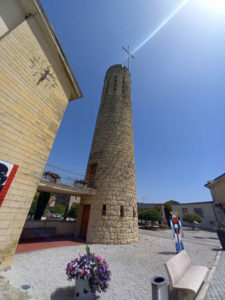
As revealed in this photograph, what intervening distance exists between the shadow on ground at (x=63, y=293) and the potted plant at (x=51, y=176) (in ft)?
16.9

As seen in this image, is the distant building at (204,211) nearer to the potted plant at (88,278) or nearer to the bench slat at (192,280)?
the bench slat at (192,280)

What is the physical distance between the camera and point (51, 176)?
7.62 metres

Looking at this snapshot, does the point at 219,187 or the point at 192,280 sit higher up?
the point at 219,187

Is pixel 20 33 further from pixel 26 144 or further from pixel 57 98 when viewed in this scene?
pixel 26 144

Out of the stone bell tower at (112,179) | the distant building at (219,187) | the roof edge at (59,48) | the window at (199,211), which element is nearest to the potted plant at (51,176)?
the stone bell tower at (112,179)

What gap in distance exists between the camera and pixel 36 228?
889cm

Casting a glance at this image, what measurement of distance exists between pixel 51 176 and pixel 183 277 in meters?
7.06

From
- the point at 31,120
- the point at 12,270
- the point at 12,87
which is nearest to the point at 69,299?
the point at 12,270

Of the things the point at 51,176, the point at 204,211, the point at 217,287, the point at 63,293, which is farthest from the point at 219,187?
the point at 63,293

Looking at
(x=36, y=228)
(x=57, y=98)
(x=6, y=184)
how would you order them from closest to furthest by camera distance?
(x=6, y=184), (x=57, y=98), (x=36, y=228)

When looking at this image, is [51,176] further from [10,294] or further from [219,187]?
[219,187]

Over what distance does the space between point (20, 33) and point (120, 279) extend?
9.17 metres

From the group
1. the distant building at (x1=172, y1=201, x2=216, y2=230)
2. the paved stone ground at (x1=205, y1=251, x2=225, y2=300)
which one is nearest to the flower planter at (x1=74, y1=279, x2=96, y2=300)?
the paved stone ground at (x1=205, y1=251, x2=225, y2=300)

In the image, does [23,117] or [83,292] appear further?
[23,117]
